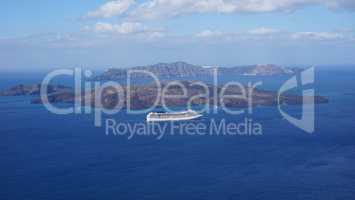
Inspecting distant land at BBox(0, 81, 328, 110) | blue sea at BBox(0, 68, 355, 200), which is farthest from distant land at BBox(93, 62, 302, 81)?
blue sea at BBox(0, 68, 355, 200)

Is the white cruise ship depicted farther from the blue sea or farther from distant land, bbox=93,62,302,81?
distant land, bbox=93,62,302,81

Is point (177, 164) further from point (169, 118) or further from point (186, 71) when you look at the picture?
point (186, 71)

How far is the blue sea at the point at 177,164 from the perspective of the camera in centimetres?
2520

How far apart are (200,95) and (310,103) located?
43.7 feet

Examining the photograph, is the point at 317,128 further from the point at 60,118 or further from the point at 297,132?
the point at 60,118

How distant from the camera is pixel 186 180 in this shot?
88.7ft

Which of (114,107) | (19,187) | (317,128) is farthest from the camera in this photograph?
(114,107)

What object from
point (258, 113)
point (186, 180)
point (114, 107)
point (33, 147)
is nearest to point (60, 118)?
point (114, 107)

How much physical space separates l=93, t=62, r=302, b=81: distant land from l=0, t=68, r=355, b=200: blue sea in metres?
64.7

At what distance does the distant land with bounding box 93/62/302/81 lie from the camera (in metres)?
111

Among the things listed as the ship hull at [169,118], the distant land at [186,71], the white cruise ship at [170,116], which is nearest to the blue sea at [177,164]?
the ship hull at [169,118]

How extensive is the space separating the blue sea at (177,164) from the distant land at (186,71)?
6475 centimetres

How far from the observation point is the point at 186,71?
121812mm

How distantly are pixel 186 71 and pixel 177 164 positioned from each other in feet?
301
